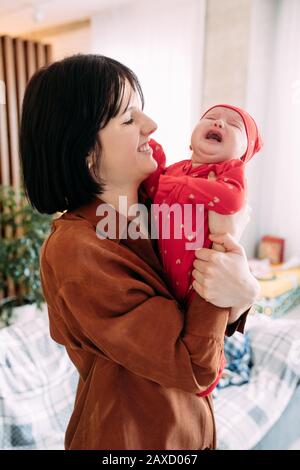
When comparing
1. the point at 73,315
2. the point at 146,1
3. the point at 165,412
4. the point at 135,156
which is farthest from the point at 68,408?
the point at 146,1

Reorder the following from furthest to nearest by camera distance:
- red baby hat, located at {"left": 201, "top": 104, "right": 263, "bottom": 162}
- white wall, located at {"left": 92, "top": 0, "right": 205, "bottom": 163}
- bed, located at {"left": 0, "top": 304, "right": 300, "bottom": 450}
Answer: bed, located at {"left": 0, "top": 304, "right": 300, "bottom": 450}
white wall, located at {"left": 92, "top": 0, "right": 205, "bottom": 163}
red baby hat, located at {"left": 201, "top": 104, "right": 263, "bottom": 162}

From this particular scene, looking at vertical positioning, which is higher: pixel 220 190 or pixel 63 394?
pixel 220 190

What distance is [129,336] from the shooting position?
0.57 meters

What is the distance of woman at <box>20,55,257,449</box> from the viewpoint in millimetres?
579

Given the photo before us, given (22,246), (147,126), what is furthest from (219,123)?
(22,246)

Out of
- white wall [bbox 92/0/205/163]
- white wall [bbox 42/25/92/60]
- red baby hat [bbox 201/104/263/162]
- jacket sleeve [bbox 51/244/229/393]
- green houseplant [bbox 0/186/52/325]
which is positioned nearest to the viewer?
jacket sleeve [bbox 51/244/229/393]

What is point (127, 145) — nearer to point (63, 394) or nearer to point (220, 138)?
point (220, 138)

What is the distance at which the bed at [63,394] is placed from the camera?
1.34 meters

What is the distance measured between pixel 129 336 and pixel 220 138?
395mm

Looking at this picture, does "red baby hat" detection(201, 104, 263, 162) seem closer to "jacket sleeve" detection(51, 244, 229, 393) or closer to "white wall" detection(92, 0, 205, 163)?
"white wall" detection(92, 0, 205, 163)

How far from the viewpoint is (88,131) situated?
630 millimetres

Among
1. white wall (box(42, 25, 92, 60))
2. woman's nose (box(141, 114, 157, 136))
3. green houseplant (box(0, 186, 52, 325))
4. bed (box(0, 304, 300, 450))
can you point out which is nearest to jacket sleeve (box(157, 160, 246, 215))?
woman's nose (box(141, 114, 157, 136))

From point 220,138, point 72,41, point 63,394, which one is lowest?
point 63,394

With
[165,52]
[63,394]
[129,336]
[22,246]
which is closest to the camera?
A: [129,336]
